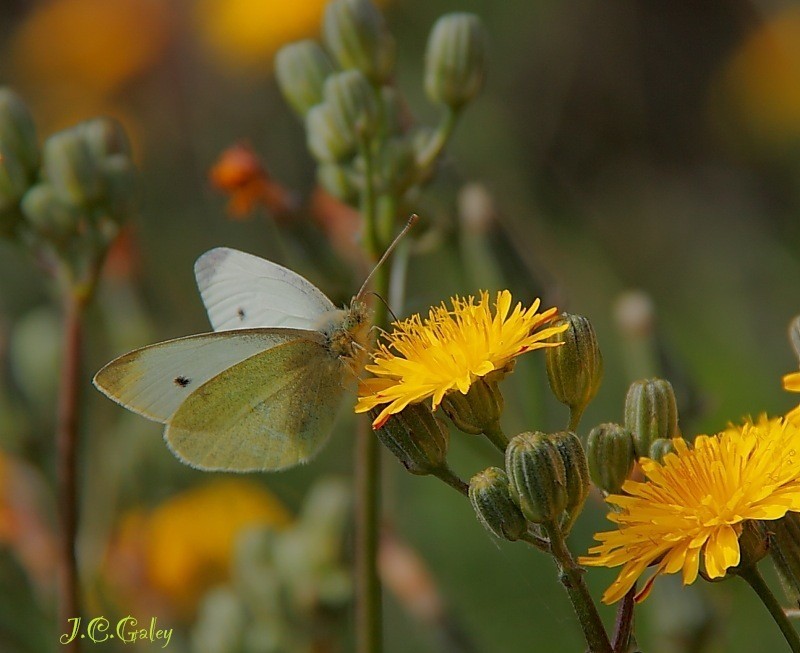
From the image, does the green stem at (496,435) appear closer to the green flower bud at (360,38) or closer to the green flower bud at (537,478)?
the green flower bud at (537,478)

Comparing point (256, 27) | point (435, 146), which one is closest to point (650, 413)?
point (435, 146)

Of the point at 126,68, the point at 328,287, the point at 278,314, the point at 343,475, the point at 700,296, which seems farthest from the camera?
the point at 126,68

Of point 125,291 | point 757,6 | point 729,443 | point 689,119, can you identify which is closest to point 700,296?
point 689,119

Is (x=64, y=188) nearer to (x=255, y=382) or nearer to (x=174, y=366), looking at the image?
(x=174, y=366)

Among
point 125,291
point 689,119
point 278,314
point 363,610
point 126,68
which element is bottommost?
point 363,610

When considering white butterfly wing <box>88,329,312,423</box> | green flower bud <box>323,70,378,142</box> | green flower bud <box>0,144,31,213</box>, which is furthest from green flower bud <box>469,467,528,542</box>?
green flower bud <box>0,144,31,213</box>

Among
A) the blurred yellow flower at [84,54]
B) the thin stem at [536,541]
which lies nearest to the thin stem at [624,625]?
the thin stem at [536,541]

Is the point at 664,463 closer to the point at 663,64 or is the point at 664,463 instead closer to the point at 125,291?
the point at 125,291
